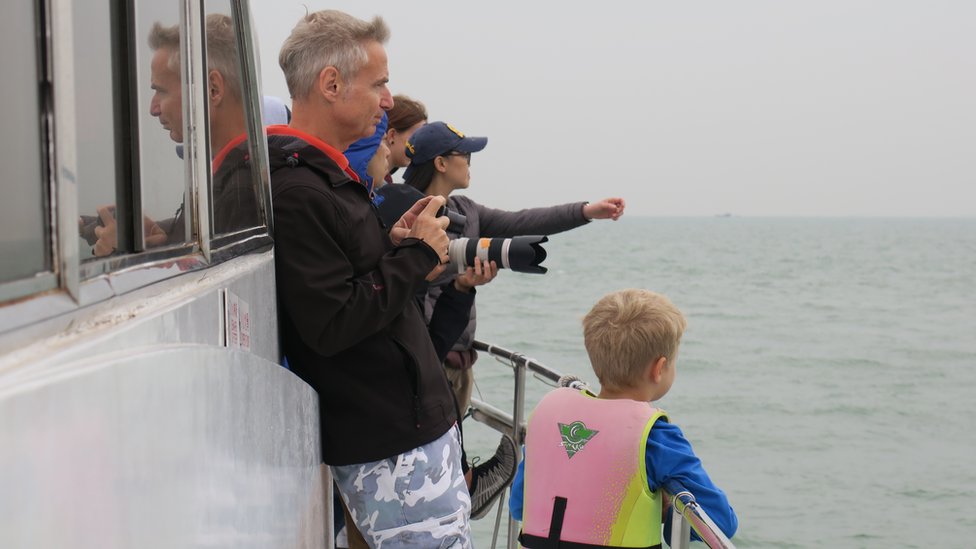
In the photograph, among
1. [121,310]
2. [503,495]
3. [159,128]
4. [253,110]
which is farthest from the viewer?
[503,495]

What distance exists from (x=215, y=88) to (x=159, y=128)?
1.41ft

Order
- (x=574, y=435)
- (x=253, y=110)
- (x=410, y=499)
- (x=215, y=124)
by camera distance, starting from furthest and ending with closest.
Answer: (x=574, y=435) → (x=410, y=499) → (x=253, y=110) → (x=215, y=124)

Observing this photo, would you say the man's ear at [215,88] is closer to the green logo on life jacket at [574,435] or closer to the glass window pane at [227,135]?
the glass window pane at [227,135]

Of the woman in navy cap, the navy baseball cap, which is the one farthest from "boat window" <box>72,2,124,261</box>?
the navy baseball cap

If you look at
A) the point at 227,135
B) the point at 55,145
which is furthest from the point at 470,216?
the point at 55,145

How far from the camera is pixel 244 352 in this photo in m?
1.35

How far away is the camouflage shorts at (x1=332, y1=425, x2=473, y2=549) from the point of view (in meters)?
2.12

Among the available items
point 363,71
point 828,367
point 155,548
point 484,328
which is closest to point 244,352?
point 155,548

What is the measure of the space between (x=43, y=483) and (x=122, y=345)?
0.19m

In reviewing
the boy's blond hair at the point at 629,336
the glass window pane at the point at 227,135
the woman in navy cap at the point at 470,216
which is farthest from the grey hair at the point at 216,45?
the woman in navy cap at the point at 470,216

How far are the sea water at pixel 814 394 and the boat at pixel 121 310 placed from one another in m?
1.26

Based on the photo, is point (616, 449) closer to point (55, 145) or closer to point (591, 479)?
point (591, 479)

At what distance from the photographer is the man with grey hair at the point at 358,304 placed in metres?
1.99

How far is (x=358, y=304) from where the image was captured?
197cm
